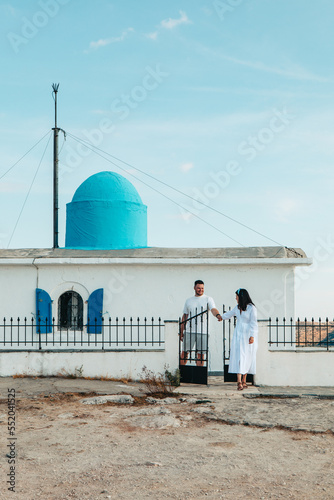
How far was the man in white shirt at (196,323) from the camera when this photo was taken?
10.3m

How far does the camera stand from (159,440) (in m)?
6.47

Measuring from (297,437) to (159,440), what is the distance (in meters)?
1.84

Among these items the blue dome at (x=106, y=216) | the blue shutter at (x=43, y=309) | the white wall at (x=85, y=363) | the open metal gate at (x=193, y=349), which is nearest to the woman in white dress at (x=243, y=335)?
the open metal gate at (x=193, y=349)

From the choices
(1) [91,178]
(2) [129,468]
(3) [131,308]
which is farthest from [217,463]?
(1) [91,178]

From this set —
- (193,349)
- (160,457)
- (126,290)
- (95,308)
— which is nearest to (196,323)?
(193,349)

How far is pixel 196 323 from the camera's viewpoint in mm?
10352

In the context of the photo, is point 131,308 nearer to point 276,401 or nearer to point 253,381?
point 253,381

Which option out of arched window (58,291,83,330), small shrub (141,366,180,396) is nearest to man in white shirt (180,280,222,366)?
small shrub (141,366,180,396)

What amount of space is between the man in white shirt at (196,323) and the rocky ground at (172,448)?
1.46 metres

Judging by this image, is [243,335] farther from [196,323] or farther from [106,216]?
[106,216]

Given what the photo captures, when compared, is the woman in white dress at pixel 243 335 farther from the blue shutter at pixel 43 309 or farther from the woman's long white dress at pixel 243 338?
the blue shutter at pixel 43 309

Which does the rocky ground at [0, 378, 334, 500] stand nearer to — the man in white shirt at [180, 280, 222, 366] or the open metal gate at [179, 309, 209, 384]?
the open metal gate at [179, 309, 209, 384]

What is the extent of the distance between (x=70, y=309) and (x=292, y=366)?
6.50 metres

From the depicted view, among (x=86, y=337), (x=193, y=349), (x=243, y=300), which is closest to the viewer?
(x=243, y=300)
